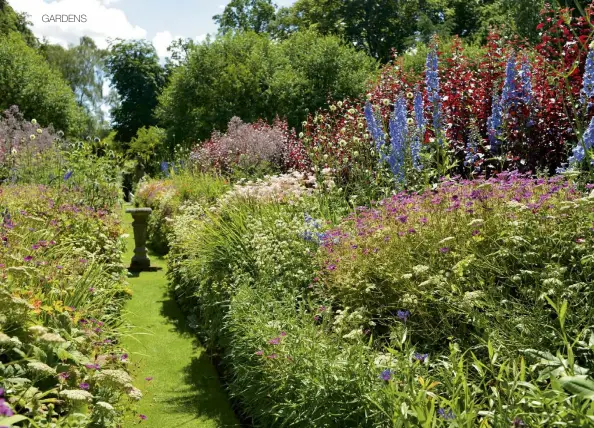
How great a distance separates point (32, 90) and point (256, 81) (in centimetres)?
942

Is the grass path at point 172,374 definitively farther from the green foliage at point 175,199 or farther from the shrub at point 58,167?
the shrub at point 58,167

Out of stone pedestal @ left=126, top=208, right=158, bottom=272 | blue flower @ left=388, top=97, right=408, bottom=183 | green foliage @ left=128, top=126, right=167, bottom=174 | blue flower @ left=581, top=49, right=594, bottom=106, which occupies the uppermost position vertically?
green foliage @ left=128, top=126, right=167, bottom=174

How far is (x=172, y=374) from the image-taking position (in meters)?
4.84

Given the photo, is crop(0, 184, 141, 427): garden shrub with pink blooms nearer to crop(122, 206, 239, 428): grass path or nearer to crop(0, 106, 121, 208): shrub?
crop(122, 206, 239, 428): grass path

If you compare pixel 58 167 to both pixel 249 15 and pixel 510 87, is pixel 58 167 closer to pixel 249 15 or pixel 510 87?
pixel 510 87

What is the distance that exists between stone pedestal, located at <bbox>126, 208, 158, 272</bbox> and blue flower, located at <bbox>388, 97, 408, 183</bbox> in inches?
194

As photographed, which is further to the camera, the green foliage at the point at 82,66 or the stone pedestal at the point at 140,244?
the green foliage at the point at 82,66

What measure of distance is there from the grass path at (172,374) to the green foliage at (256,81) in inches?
416

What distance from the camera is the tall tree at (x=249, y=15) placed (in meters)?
34.5

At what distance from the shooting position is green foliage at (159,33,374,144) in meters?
16.5

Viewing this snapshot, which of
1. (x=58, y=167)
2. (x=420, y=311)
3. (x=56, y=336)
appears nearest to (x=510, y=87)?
(x=420, y=311)

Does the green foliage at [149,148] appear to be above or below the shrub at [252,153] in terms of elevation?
above

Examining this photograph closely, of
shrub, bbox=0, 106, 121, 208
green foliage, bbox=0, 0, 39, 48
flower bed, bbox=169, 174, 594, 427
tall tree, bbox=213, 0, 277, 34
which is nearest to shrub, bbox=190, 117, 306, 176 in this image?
shrub, bbox=0, 106, 121, 208

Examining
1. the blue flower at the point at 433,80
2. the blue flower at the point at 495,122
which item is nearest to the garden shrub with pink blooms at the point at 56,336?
the blue flower at the point at 433,80
